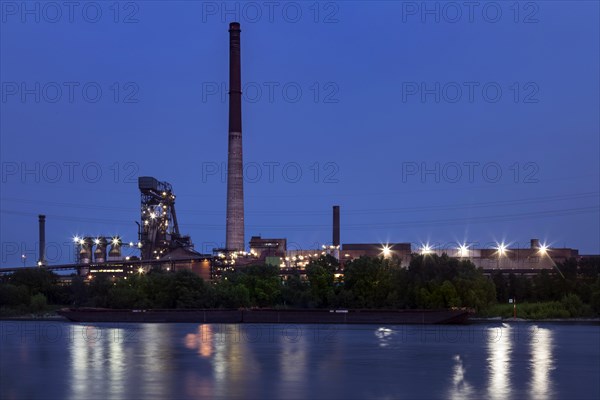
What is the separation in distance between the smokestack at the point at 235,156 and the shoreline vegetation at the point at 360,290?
8.68 m

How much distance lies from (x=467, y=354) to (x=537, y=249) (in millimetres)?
85734

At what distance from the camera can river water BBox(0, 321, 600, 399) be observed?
35.8m

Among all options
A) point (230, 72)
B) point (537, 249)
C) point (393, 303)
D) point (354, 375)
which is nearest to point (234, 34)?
point (230, 72)

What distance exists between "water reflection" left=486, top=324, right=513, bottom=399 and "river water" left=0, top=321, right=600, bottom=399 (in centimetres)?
7

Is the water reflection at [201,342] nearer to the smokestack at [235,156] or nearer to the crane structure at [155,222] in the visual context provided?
the smokestack at [235,156]

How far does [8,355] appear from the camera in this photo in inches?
2181

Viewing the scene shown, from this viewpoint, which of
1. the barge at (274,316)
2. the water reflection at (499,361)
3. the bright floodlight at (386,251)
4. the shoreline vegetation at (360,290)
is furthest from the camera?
the bright floodlight at (386,251)

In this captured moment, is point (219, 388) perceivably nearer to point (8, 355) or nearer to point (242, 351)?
point (242, 351)

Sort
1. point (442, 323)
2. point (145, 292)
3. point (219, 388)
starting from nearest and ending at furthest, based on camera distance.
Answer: point (219, 388) → point (442, 323) → point (145, 292)

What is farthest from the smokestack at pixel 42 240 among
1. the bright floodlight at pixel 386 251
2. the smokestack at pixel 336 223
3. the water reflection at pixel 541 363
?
the water reflection at pixel 541 363

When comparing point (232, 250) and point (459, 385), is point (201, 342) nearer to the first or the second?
point (459, 385)

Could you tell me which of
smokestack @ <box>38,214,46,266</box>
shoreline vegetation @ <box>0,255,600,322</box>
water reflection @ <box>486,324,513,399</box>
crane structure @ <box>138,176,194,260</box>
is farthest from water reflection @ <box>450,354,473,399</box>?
smokestack @ <box>38,214,46,266</box>

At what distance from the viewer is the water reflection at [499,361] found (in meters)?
35.7

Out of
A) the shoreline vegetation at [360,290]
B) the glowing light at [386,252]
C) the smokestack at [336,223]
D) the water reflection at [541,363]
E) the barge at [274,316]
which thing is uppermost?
the smokestack at [336,223]
